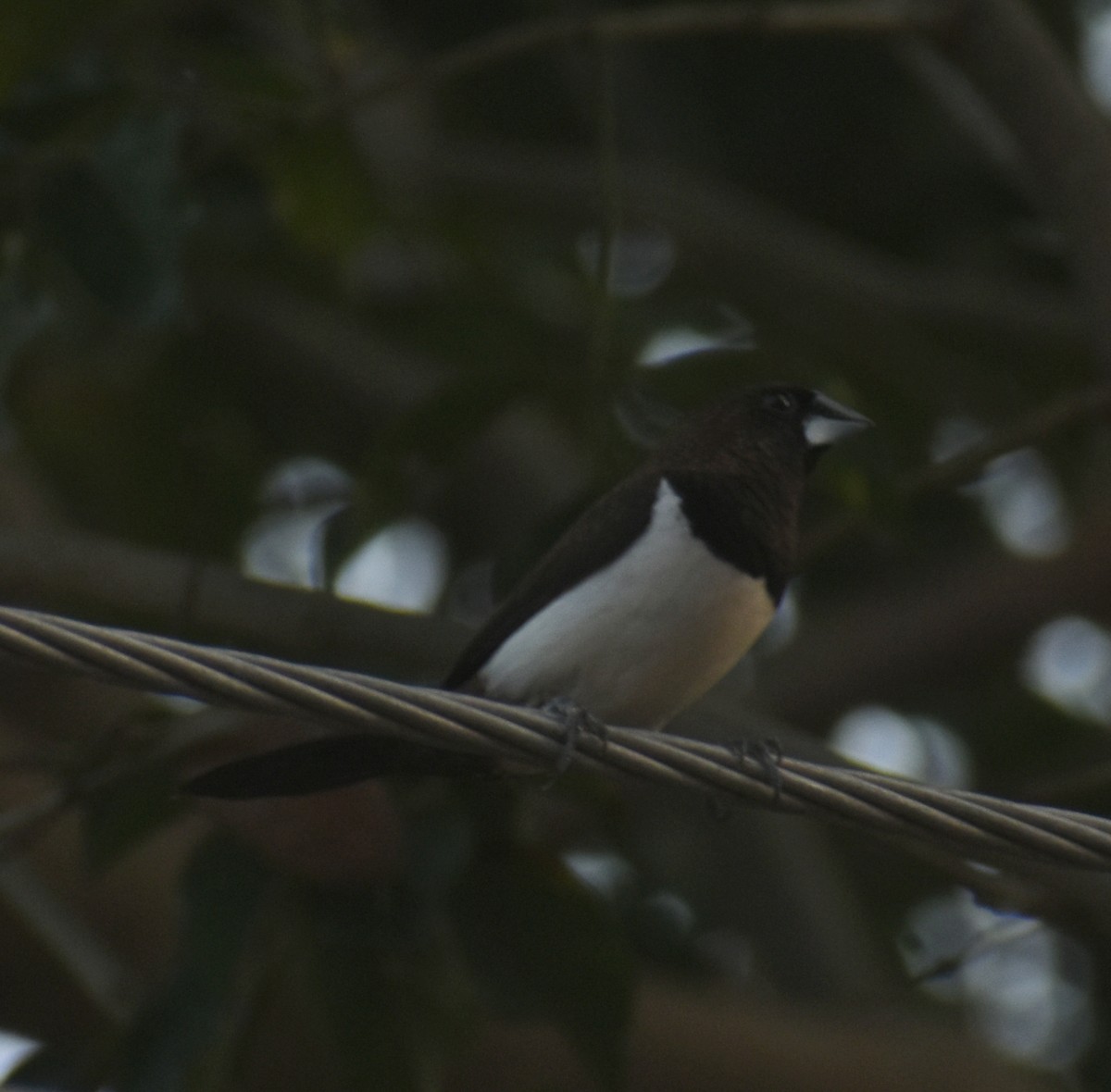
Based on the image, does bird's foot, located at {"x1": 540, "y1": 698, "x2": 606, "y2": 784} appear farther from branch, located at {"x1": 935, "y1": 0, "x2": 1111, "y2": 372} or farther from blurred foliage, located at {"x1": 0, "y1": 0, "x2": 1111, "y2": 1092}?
branch, located at {"x1": 935, "y1": 0, "x2": 1111, "y2": 372}

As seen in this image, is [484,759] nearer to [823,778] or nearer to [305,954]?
[305,954]

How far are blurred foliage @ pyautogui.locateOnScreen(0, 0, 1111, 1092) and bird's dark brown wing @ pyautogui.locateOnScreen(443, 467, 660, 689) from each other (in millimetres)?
424

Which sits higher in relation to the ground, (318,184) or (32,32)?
(318,184)

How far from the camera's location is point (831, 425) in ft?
13.1

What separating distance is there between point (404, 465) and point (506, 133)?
3.70 meters

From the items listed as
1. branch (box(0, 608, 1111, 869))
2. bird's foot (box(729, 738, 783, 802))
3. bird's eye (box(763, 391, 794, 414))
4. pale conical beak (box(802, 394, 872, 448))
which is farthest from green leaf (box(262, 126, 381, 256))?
branch (box(0, 608, 1111, 869))

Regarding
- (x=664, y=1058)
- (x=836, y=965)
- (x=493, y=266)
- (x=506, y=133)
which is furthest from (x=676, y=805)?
(x=506, y=133)

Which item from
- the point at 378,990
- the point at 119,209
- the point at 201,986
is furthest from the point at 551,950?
the point at 119,209

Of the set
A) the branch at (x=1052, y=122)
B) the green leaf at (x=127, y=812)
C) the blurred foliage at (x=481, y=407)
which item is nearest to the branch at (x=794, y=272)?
the blurred foliage at (x=481, y=407)

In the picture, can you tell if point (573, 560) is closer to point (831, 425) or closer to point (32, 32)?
point (831, 425)

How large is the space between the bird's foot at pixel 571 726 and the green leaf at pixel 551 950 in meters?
0.83

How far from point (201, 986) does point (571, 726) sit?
1.16 meters

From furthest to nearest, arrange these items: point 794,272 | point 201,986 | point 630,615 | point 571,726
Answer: point 794,272 < point 201,986 < point 630,615 < point 571,726

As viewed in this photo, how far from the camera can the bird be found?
3.37m
